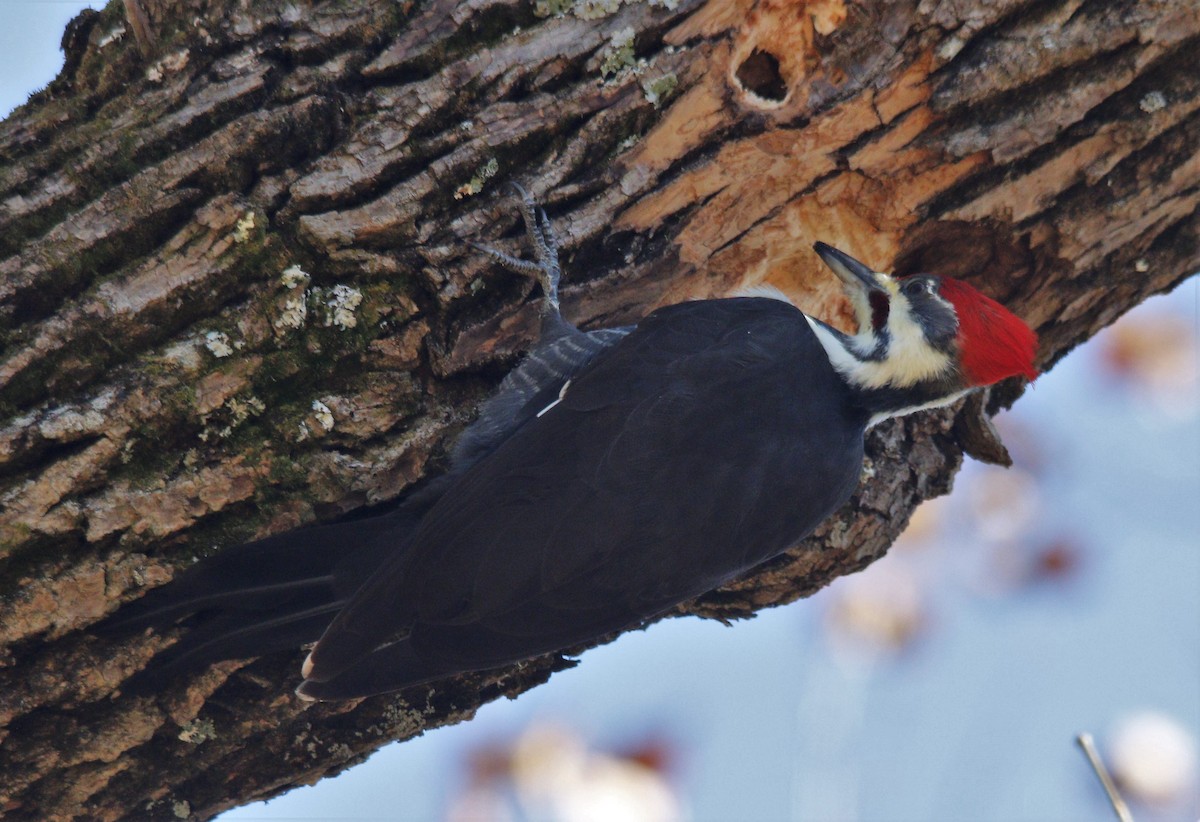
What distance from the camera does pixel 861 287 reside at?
3.52 m

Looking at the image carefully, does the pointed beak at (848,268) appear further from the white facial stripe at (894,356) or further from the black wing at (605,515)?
the black wing at (605,515)

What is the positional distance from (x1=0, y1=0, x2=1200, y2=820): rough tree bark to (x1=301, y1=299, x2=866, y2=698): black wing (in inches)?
10.7

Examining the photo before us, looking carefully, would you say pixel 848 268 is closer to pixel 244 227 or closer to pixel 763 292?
pixel 763 292

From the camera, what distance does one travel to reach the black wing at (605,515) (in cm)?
279

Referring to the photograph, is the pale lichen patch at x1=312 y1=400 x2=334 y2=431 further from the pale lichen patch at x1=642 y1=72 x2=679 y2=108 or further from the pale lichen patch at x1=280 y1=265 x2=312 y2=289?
the pale lichen patch at x1=642 y1=72 x2=679 y2=108

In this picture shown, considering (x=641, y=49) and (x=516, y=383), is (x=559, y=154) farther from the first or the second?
(x=516, y=383)

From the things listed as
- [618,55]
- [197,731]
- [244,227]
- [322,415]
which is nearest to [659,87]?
[618,55]

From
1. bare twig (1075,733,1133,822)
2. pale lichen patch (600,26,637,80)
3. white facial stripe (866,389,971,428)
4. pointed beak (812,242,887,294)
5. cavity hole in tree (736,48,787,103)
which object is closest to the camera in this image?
bare twig (1075,733,1133,822)

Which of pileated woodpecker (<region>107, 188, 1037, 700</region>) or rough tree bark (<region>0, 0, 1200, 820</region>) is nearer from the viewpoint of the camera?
rough tree bark (<region>0, 0, 1200, 820</region>)

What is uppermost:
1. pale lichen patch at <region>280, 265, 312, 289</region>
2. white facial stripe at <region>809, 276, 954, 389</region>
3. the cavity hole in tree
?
the cavity hole in tree

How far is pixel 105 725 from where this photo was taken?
2.79m

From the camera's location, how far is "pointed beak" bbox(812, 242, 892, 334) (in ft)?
11.0

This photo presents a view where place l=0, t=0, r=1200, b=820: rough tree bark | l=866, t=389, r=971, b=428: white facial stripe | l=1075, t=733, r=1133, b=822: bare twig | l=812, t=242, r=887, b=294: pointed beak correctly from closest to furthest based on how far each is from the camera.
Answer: l=1075, t=733, r=1133, b=822: bare twig, l=0, t=0, r=1200, b=820: rough tree bark, l=812, t=242, r=887, b=294: pointed beak, l=866, t=389, r=971, b=428: white facial stripe

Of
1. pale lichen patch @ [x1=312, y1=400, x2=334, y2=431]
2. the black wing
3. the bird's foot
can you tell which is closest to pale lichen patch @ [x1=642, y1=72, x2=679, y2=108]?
the bird's foot
